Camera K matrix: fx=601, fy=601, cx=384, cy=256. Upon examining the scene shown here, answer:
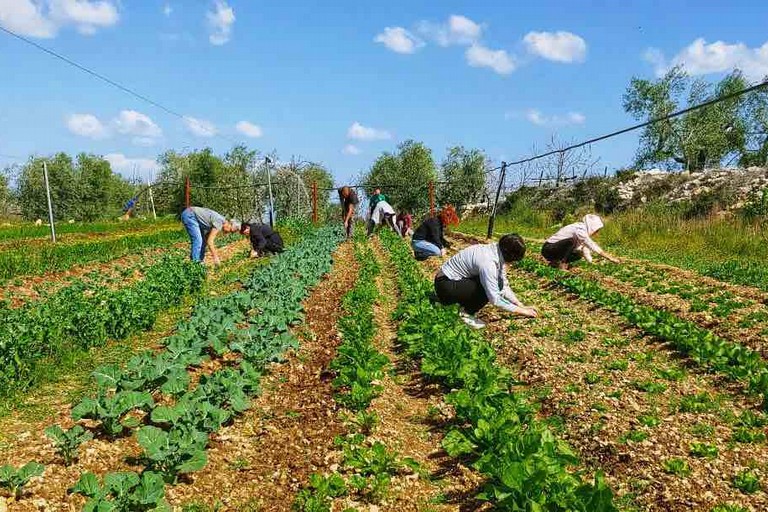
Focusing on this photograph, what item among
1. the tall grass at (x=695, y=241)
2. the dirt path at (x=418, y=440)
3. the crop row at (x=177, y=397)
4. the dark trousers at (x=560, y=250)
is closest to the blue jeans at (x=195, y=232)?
the crop row at (x=177, y=397)

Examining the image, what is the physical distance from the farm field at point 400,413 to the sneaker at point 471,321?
0.19 metres

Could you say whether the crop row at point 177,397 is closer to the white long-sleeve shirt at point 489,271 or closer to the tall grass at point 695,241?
the white long-sleeve shirt at point 489,271

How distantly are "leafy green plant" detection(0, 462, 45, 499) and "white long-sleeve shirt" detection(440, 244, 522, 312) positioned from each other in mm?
5008

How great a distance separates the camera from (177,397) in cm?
496

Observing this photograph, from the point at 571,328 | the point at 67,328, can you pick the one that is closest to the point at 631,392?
the point at 571,328

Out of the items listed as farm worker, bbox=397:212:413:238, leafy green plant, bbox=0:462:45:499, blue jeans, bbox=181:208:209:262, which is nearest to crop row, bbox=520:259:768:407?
leafy green plant, bbox=0:462:45:499

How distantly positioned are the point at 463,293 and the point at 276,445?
3774mm

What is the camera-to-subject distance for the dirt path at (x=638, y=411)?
3990mm

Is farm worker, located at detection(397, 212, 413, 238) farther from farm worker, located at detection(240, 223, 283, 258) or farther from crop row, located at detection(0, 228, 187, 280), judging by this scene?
crop row, located at detection(0, 228, 187, 280)

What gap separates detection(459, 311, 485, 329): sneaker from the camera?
773 cm

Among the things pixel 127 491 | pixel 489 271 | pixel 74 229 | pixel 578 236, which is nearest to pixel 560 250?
pixel 578 236

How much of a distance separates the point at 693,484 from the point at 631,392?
5.29 feet

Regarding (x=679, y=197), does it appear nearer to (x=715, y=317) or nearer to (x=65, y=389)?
(x=715, y=317)

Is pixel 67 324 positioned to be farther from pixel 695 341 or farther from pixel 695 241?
pixel 695 241
